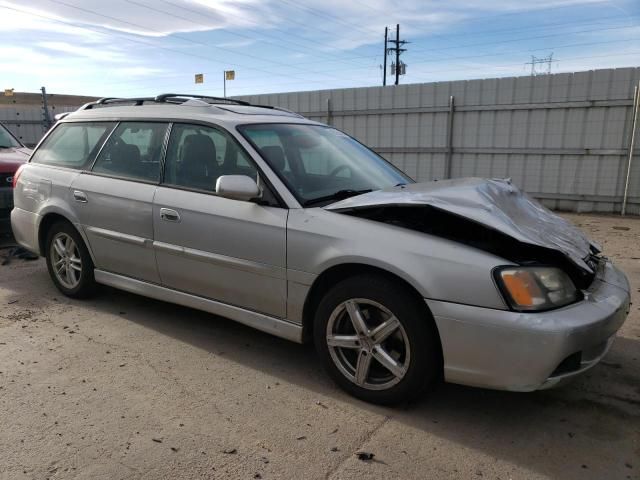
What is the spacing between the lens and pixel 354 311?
9.61 ft

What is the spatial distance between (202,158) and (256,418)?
1.89m

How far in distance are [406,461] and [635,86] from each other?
29.2 ft

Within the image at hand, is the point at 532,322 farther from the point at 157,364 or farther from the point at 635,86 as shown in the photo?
the point at 635,86

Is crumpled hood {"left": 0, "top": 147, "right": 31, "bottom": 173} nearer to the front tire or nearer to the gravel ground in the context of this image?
the gravel ground

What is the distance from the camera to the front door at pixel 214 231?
3248 millimetres

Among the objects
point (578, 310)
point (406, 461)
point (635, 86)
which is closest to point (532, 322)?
point (578, 310)

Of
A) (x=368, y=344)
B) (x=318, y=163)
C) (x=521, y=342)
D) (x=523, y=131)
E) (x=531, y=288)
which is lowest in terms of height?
(x=368, y=344)

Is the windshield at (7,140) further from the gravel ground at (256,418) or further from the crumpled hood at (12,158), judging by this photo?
the gravel ground at (256,418)

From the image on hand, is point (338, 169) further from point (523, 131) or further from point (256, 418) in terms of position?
point (523, 131)

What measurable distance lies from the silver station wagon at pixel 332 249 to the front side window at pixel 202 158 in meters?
0.01

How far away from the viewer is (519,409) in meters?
2.96

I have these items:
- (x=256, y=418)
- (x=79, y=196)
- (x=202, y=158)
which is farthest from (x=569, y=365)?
(x=79, y=196)

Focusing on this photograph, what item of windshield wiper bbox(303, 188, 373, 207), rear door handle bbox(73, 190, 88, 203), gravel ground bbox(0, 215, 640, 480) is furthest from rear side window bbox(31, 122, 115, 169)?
windshield wiper bbox(303, 188, 373, 207)

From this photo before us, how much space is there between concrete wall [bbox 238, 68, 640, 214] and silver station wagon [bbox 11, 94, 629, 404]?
661cm
